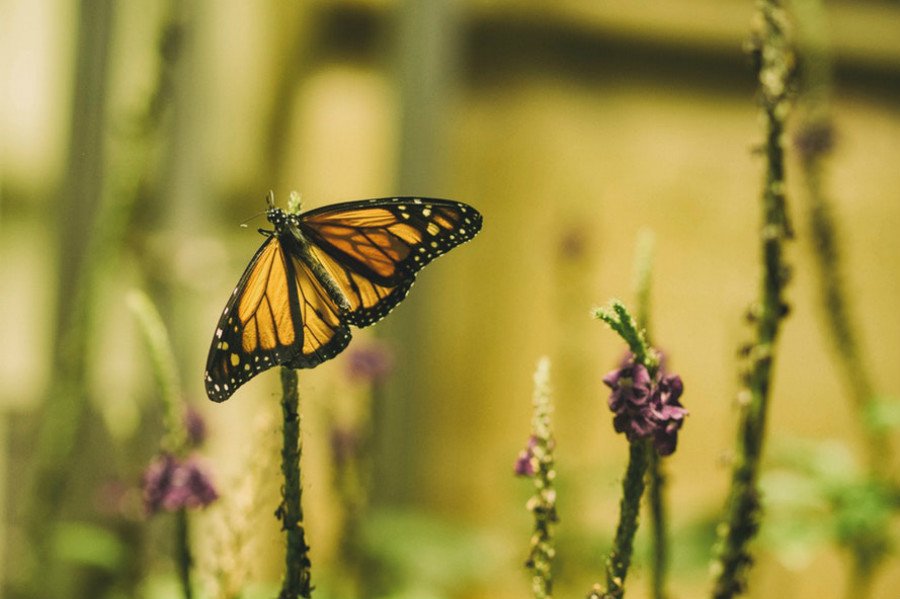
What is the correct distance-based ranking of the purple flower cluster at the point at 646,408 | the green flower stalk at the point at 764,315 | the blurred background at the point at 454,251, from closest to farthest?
the purple flower cluster at the point at 646,408 → the green flower stalk at the point at 764,315 → the blurred background at the point at 454,251

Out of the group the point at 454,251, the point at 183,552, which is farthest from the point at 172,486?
the point at 454,251

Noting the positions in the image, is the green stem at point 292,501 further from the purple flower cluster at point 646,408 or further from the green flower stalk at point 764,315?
the green flower stalk at point 764,315

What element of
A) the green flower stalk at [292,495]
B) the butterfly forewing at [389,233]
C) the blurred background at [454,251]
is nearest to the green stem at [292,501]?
the green flower stalk at [292,495]

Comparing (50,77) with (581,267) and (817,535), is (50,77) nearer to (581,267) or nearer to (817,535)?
(581,267)

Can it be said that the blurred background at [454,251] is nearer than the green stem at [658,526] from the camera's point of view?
No

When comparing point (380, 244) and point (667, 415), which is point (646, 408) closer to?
point (667, 415)

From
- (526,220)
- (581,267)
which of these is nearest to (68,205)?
(526,220)

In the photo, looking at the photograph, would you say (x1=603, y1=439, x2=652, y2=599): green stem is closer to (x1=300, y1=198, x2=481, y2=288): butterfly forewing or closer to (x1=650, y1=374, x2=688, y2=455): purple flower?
(x1=650, y1=374, x2=688, y2=455): purple flower
